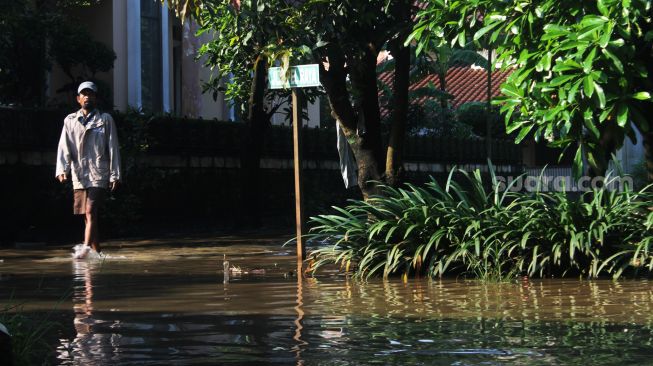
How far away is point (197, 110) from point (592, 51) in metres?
18.5

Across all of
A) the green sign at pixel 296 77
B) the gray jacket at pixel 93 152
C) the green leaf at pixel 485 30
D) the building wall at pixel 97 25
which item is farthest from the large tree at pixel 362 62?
the building wall at pixel 97 25

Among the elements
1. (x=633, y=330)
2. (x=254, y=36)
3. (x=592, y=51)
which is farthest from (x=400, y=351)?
(x=254, y=36)

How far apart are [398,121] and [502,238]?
3.96m

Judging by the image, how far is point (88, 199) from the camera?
1391 cm

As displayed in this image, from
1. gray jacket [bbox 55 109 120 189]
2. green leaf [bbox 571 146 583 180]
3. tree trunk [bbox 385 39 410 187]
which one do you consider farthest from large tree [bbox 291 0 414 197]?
green leaf [bbox 571 146 583 180]

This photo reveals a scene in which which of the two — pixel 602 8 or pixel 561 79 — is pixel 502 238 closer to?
pixel 561 79

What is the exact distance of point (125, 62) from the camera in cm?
2419

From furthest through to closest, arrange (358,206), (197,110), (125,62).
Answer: (197,110)
(125,62)
(358,206)

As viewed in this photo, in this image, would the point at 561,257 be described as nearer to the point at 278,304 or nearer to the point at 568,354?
the point at 278,304

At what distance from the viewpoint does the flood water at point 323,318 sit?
243 inches

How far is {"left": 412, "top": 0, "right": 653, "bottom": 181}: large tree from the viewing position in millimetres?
9289

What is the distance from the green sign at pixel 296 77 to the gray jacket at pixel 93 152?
8.45 ft

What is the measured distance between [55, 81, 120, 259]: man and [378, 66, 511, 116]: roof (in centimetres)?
3188

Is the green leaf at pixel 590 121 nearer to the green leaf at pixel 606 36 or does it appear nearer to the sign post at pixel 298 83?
the green leaf at pixel 606 36
